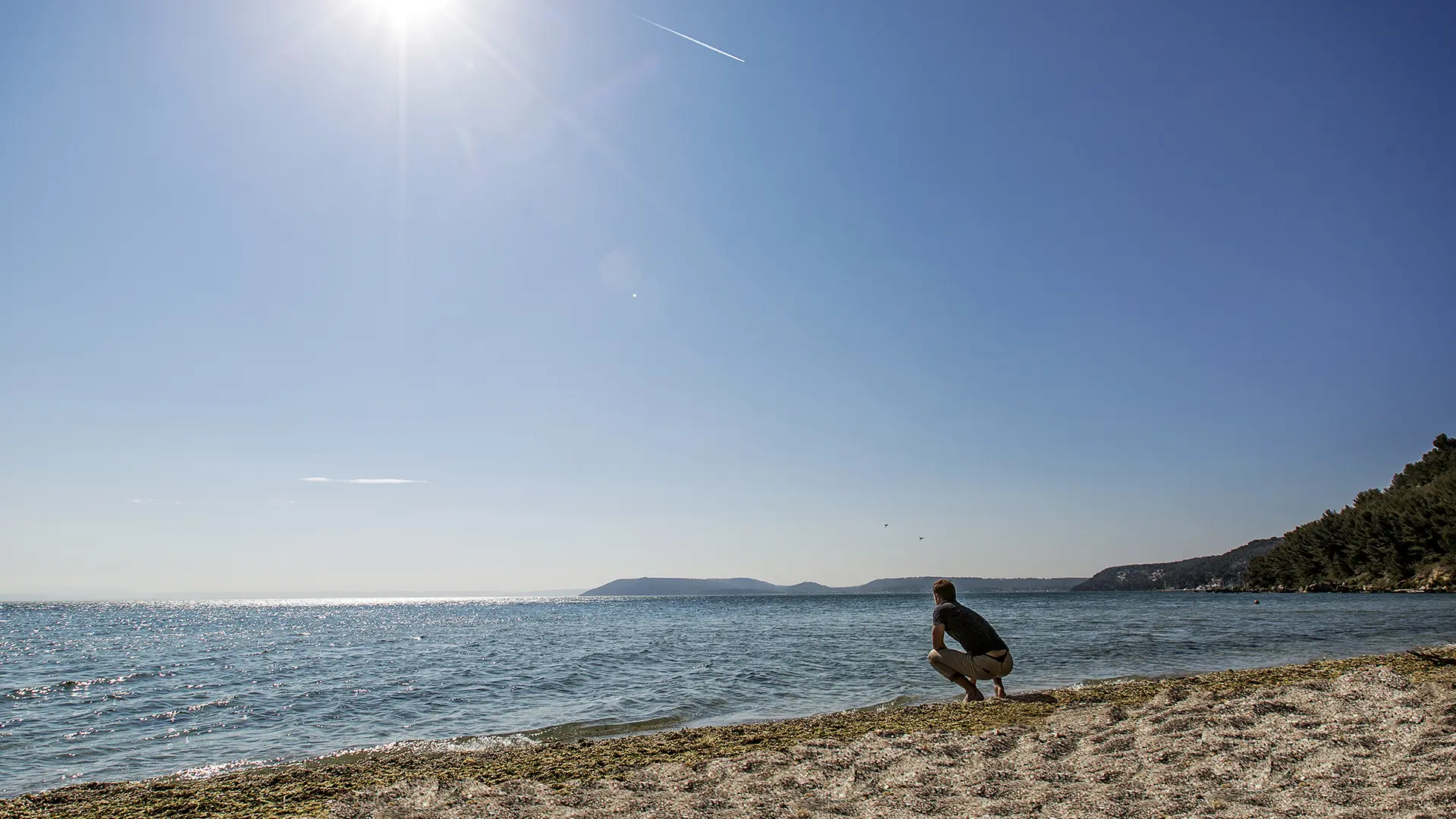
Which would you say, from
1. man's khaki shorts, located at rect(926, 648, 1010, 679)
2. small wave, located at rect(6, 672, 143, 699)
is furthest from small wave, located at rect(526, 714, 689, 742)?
small wave, located at rect(6, 672, 143, 699)

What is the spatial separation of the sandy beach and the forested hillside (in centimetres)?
8801

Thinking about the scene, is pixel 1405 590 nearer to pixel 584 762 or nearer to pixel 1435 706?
pixel 1435 706

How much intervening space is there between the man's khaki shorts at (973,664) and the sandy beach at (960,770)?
31.5 inches

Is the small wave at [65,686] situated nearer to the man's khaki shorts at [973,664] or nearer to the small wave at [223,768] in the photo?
the small wave at [223,768]

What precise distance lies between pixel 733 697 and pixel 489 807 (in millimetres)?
9450

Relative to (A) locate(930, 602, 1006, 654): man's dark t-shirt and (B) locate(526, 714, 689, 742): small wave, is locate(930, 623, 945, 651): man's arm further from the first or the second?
(B) locate(526, 714, 689, 742): small wave

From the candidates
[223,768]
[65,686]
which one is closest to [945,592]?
[223,768]

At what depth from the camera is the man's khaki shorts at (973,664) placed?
11555 millimetres

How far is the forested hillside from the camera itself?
76.7m

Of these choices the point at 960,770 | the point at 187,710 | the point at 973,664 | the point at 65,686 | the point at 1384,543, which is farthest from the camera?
the point at 1384,543

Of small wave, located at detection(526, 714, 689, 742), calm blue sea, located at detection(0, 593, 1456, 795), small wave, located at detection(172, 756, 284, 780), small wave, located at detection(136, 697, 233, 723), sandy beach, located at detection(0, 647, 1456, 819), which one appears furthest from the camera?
small wave, located at detection(136, 697, 233, 723)

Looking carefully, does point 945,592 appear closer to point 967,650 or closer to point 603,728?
point 967,650

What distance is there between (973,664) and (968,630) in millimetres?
592

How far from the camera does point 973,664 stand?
1165 centimetres
